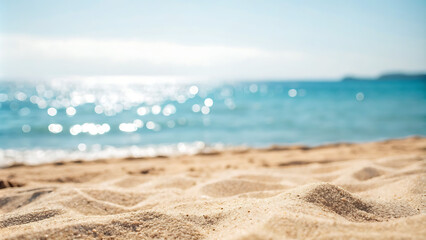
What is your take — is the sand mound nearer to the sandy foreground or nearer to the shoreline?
the sandy foreground

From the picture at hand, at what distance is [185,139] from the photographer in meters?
10.5

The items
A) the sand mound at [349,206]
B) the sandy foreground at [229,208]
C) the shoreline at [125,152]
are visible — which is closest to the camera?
the sandy foreground at [229,208]

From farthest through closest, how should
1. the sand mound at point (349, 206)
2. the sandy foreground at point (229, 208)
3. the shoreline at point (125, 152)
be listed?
the shoreline at point (125, 152) < the sand mound at point (349, 206) < the sandy foreground at point (229, 208)

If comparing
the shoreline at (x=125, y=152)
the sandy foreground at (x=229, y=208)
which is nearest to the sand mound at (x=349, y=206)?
the sandy foreground at (x=229, y=208)

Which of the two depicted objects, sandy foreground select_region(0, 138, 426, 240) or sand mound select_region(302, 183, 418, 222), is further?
sand mound select_region(302, 183, 418, 222)

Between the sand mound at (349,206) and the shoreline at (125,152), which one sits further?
the shoreline at (125,152)

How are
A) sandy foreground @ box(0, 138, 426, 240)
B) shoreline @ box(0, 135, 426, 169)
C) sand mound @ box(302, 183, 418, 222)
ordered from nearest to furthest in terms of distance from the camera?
sandy foreground @ box(0, 138, 426, 240)
sand mound @ box(302, 183, 418, 222)
shoreline @ box(0, 135, 426, 169)

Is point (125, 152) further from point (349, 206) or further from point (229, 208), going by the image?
point (349, 206)

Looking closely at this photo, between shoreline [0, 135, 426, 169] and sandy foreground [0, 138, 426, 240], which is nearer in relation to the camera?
sandy foreground [0, 138, 426, 240]

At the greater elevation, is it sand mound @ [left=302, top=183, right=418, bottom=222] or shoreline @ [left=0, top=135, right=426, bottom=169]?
sand mound @ [left=302, top=183, right=418, bottom=222]

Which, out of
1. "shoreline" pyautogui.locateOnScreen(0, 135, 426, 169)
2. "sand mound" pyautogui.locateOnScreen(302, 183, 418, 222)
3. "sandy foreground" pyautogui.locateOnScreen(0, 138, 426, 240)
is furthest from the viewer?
"shoreline" pyautogui.locateOnScreen(0, 135, 426, 169)

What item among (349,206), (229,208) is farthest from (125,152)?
(349,206)

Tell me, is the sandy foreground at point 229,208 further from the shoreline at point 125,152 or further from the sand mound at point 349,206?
the shoreline at point 125,152

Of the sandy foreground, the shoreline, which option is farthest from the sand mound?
the shoreline
